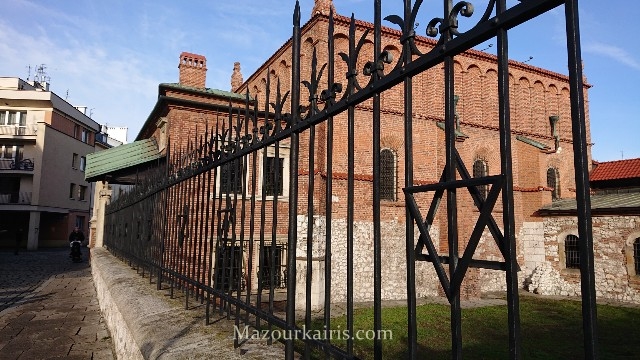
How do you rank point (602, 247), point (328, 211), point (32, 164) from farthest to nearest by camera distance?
point (32, 164), point (602, 247), point (328, 211)

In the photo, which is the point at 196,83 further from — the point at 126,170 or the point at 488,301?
the point at 488,301

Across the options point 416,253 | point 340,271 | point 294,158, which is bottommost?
point 340,271

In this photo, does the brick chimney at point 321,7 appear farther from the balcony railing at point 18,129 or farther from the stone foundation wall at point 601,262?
the balcony railing at point 18,129

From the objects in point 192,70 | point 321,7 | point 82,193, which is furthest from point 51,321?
point 82,193

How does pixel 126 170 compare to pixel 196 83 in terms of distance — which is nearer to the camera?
pixel 126 170

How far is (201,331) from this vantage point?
10.00 feet

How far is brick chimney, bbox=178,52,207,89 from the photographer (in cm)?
1590

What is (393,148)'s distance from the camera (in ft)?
46.4

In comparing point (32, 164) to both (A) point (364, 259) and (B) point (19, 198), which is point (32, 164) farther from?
(A) point (364, 259)

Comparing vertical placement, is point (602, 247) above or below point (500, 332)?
above

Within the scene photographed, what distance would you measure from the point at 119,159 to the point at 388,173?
29.2 feet

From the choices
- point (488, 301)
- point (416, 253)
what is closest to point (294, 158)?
point (416, 253)

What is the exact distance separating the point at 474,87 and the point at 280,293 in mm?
12578

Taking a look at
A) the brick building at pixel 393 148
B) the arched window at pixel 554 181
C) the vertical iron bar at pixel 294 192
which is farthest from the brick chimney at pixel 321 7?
the arched window at pixel 554 181
